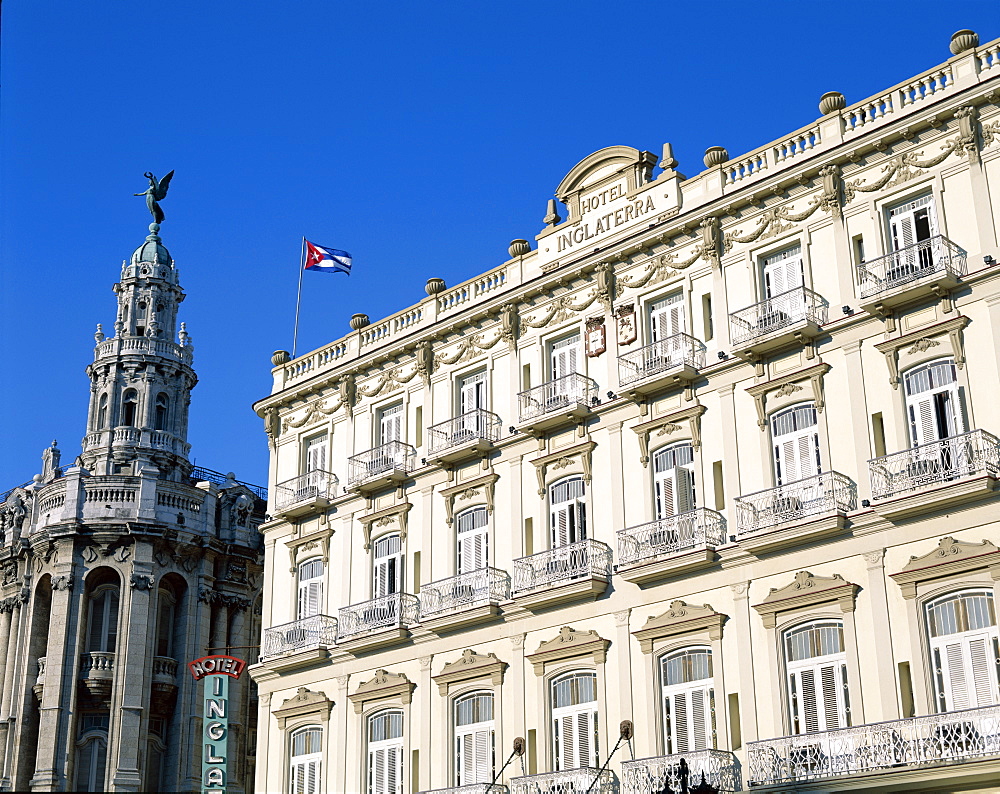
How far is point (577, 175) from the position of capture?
39156 mm

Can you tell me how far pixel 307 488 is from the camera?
42.7m

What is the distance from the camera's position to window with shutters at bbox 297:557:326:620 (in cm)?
4169

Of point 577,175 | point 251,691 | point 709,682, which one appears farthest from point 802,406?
point 251,691

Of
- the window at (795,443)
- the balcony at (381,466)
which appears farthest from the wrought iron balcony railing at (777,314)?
the balcony at (381,466)

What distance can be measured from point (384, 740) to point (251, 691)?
19.4 metres

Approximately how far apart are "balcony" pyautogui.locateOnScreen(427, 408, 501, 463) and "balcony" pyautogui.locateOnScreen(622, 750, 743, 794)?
408 inches

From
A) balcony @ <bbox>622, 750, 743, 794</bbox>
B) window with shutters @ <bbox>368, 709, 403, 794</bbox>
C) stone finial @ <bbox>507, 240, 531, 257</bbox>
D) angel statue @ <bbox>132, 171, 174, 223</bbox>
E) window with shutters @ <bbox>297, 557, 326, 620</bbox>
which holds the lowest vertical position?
balcony @ <bbox>622, 750, 743, 794</bbox>

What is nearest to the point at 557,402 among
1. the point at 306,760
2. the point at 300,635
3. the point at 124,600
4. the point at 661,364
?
the point at 661,364

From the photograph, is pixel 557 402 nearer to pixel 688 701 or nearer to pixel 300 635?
pixel 688 701

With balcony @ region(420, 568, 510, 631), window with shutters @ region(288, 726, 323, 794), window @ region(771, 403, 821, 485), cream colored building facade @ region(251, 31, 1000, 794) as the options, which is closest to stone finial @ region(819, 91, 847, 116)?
cream colored building facade @ region(251, 31, 1000, 794)

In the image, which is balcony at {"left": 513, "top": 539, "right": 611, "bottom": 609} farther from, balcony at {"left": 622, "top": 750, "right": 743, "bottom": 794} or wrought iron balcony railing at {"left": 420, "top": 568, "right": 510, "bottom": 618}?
balcony at {"left": 622, "top": 750, "right": 743, "bottom": 794}

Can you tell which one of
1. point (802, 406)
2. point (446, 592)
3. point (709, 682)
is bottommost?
point (709, 682)

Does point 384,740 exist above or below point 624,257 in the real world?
below

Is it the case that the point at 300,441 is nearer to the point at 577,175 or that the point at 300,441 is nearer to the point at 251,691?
the point at 577,175
